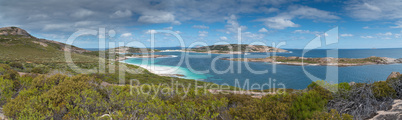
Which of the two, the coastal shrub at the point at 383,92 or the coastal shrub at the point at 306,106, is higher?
the coastal shrub at the point at 383,92

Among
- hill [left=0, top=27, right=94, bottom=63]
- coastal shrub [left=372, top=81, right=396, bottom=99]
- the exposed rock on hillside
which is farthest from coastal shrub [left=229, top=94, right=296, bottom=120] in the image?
the exposed rock on hillside

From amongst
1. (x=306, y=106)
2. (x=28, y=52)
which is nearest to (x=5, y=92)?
(x=306, y=106)

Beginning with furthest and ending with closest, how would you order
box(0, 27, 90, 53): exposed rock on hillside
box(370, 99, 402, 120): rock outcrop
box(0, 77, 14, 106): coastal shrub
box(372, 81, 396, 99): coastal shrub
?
box(0, 27, 90, 53): exposed rock on hillside
box(0, 77, 14, 106): coastal shrub
box(372, 81, 396, 99): coastal shrub
box(370, 99, 402, 120): rock outcrop

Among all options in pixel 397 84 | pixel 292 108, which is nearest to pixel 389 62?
pixel 397 84

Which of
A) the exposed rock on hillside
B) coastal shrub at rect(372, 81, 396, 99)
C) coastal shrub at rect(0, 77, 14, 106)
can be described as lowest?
coastal shrub at rect(0, 77, 14, 106)

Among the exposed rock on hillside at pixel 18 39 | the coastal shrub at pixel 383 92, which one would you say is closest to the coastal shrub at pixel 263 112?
the coastal shrub at pixel 383 92

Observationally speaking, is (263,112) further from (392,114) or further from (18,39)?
(18,39)

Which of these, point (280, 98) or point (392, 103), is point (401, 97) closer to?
point (392, 103)

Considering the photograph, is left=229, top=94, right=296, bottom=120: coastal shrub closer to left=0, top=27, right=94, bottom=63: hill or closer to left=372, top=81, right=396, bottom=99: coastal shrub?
left=372, top=81, right=396, bottom=99: coastal shrub

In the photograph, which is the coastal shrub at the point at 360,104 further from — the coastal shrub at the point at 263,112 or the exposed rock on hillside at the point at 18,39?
the exposed rock on hillside at the point at 18,39

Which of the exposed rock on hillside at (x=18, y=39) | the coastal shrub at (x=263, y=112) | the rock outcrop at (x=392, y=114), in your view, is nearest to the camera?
the rock outcrop at (x=392, y=114)
